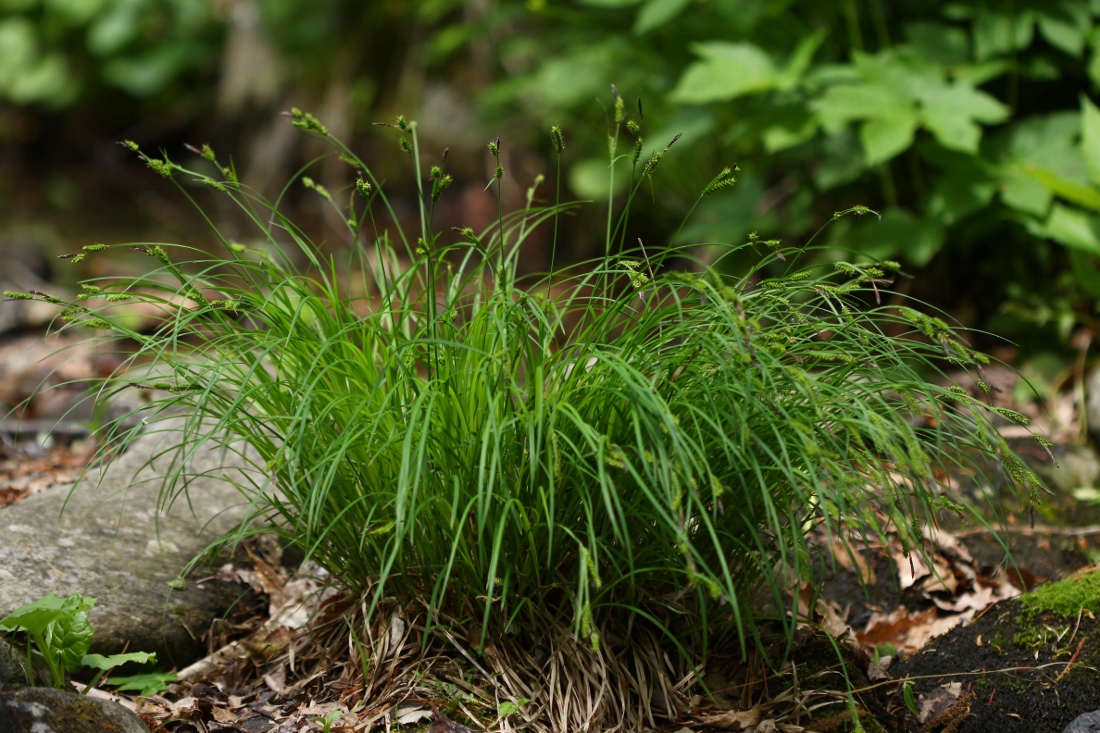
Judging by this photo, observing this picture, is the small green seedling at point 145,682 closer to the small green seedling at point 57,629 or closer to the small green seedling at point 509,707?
the small green seedling at point 57,629

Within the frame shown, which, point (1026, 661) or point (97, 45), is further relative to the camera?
point (97, 45)

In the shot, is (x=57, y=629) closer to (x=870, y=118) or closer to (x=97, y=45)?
(x=870, y=118)

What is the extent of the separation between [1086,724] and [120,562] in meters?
1.85

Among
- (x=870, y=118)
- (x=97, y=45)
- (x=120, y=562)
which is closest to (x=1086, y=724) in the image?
(x=120, y=562)

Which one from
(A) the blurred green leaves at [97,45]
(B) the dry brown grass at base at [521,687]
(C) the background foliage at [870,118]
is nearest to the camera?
(B) the dry brown grass at base at [521,687]

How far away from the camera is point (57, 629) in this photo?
1.52 m

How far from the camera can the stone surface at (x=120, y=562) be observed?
69.9 inches

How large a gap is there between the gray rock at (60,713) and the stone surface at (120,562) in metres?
0.26

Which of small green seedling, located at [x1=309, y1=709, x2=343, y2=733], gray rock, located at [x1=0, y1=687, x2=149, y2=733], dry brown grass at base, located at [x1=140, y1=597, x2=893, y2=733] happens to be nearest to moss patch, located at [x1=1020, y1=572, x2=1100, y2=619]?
dry brown grass at base, located at [x1=140, y1=597, x2=893, y2=733]

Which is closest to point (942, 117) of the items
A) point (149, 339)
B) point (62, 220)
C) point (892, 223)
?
point (892, 223)

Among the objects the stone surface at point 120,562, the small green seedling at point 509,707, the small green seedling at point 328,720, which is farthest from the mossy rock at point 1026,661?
the stone surface at point 120,562

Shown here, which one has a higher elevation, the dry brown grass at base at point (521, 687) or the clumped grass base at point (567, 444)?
the clumped grass base at point (567, 444)

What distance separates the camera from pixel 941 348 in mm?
1472

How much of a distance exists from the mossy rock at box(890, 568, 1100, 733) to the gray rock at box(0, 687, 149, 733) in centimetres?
129
